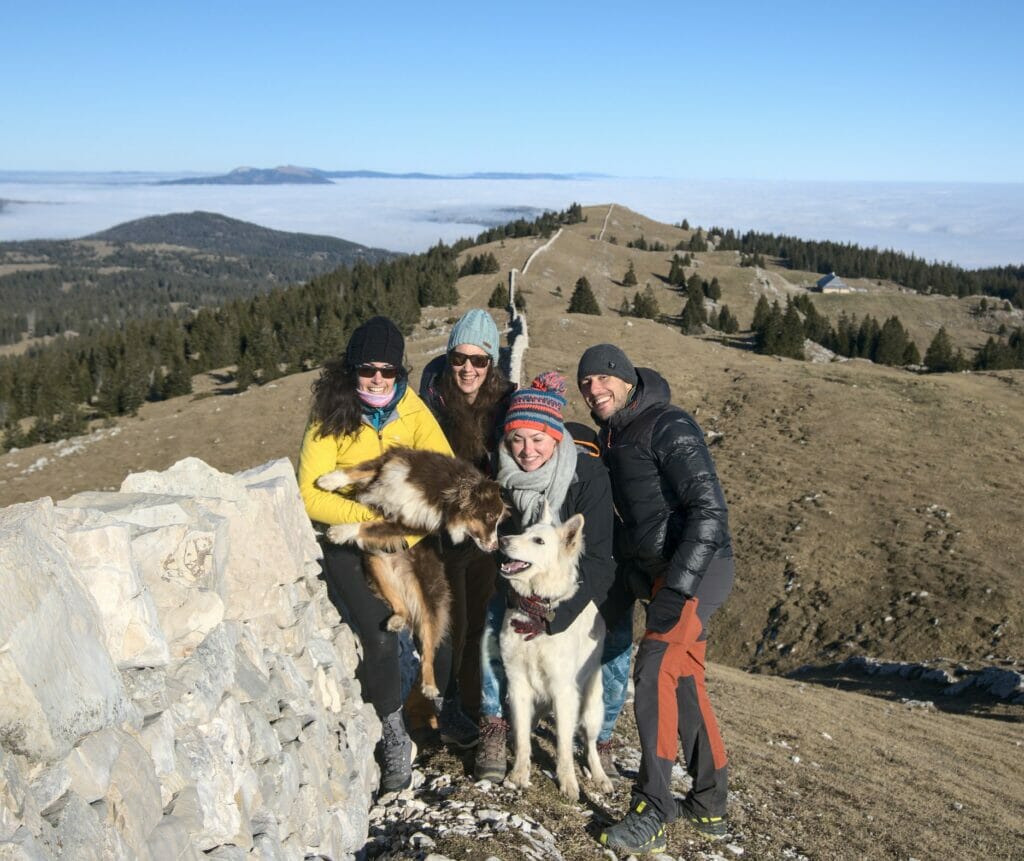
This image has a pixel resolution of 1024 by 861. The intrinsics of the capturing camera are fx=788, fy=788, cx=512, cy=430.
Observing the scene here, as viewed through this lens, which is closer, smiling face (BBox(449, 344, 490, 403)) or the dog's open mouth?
the dog's open mouth

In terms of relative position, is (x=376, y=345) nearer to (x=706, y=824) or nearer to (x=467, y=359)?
(x=467, y=359)

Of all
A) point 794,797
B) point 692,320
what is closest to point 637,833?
point 794,797

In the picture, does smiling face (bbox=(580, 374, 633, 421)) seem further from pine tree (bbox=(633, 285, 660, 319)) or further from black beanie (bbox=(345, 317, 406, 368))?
pine tree (bbox=(633, 285, 660, 319))

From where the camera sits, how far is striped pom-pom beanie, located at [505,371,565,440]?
5.14 metres

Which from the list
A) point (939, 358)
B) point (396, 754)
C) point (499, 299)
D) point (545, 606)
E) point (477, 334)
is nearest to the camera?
point (545, 606)

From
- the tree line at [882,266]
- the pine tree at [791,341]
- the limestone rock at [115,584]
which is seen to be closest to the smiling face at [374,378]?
the limestone rock at [115,584]

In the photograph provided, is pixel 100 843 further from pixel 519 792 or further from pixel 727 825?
pixel 727 825

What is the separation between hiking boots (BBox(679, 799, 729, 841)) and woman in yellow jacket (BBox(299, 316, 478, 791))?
1.97m

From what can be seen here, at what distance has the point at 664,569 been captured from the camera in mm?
5238

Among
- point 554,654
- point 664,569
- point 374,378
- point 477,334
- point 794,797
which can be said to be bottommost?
point 794,797

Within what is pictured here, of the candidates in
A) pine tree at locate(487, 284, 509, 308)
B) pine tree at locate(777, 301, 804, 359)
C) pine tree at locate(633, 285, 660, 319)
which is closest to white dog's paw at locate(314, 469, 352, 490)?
pine tree at locate(487, 284, 509, 308)

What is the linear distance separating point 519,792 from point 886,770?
201 inches

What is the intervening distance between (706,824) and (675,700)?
1036mm

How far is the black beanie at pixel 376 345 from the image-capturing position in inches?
213
